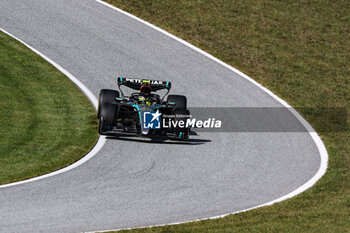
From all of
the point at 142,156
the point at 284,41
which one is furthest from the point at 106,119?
the point at 284,41

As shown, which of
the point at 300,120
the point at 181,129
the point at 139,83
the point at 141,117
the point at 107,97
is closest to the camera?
the point at 141,117

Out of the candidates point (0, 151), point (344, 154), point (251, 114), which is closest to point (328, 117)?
point (251, 114)

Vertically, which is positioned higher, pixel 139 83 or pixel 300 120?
Answer: pixel 139 83

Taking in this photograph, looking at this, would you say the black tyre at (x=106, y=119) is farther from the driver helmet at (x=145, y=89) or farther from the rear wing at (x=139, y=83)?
the rear wing at (x=139, y=83)

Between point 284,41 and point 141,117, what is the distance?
12946 millimetres

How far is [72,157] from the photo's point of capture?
1512cm

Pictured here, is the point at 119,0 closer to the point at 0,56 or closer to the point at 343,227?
the point at 0,56

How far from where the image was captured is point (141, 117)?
16.7 meters

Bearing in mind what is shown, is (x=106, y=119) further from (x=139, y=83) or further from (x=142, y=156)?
(x=139, y=83)

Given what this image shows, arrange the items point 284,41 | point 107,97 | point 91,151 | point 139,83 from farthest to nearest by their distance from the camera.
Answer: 1. point 284,41
2. point 139,83
3. point 107,97
4. point 91,151

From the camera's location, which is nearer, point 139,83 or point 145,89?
point 145,89

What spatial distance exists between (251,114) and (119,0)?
11.7 m

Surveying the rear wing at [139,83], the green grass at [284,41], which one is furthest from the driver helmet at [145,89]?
the green grass at [284,41]

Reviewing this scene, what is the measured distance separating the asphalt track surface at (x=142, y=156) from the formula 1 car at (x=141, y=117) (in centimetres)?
32
